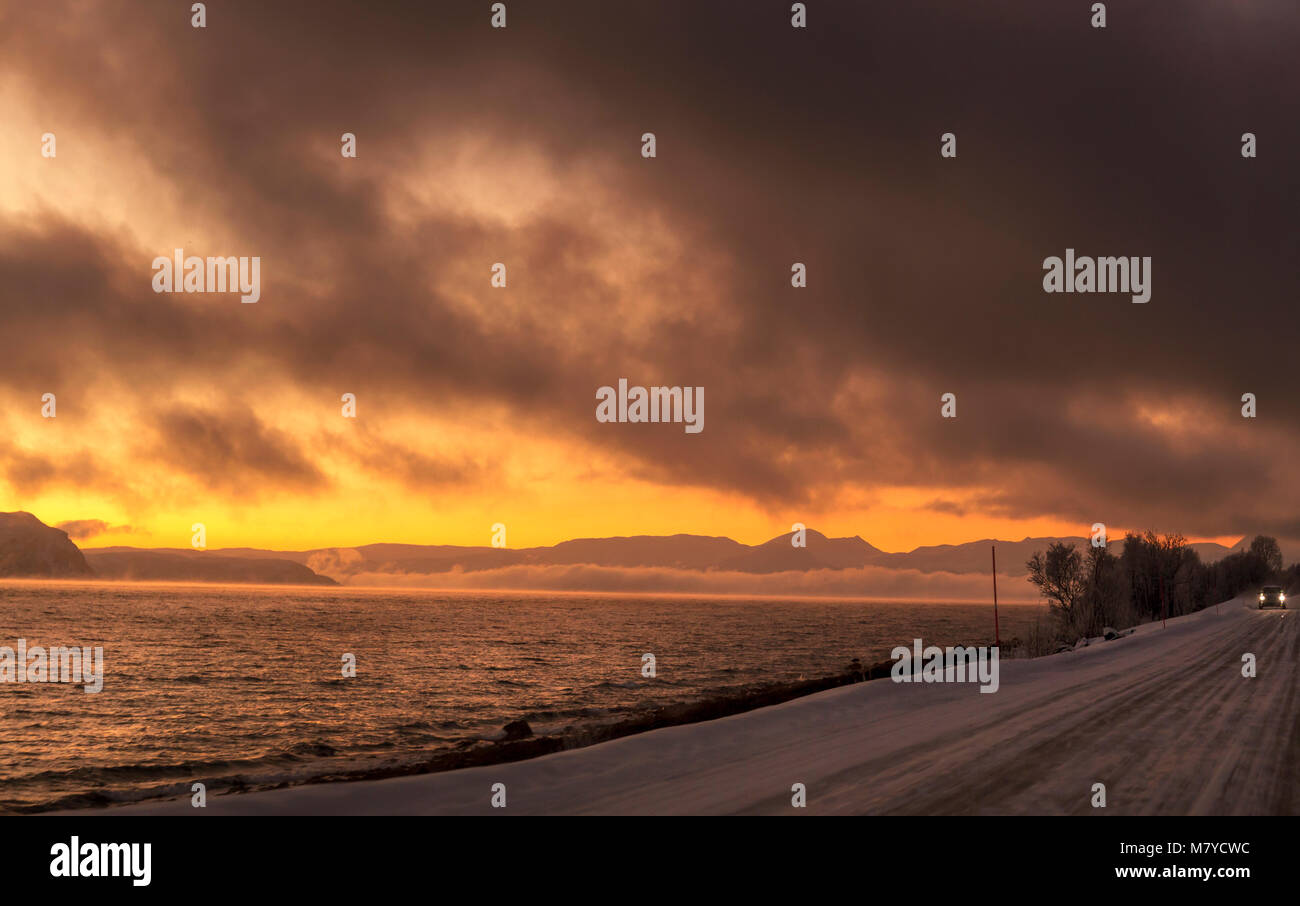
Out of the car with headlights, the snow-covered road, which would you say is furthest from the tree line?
the snow-covered road

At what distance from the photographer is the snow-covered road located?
10250mm

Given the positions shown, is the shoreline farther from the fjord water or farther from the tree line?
the tree line

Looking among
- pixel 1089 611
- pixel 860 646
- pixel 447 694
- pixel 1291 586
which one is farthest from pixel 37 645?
pixel 1291 586

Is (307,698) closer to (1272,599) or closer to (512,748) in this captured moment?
(512,748)

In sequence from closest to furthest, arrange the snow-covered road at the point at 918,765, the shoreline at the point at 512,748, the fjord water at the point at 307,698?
the snow-covered road at the point at 918,765 → the shoreline at the point at 512,748 → the fjord water at the point at 307,698

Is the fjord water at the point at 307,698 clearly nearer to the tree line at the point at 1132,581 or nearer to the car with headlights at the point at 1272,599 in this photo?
the tree line at the point at 1132,581

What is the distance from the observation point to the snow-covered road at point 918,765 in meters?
10.2

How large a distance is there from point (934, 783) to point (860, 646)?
60005 mm

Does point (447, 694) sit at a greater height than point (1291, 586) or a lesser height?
greater

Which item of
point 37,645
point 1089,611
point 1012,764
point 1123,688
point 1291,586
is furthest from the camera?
point 1291,586

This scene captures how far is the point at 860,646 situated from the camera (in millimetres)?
67688

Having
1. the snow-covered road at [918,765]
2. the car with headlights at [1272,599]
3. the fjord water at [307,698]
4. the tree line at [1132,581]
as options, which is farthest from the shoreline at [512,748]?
the car with headlights at [1272,599]
